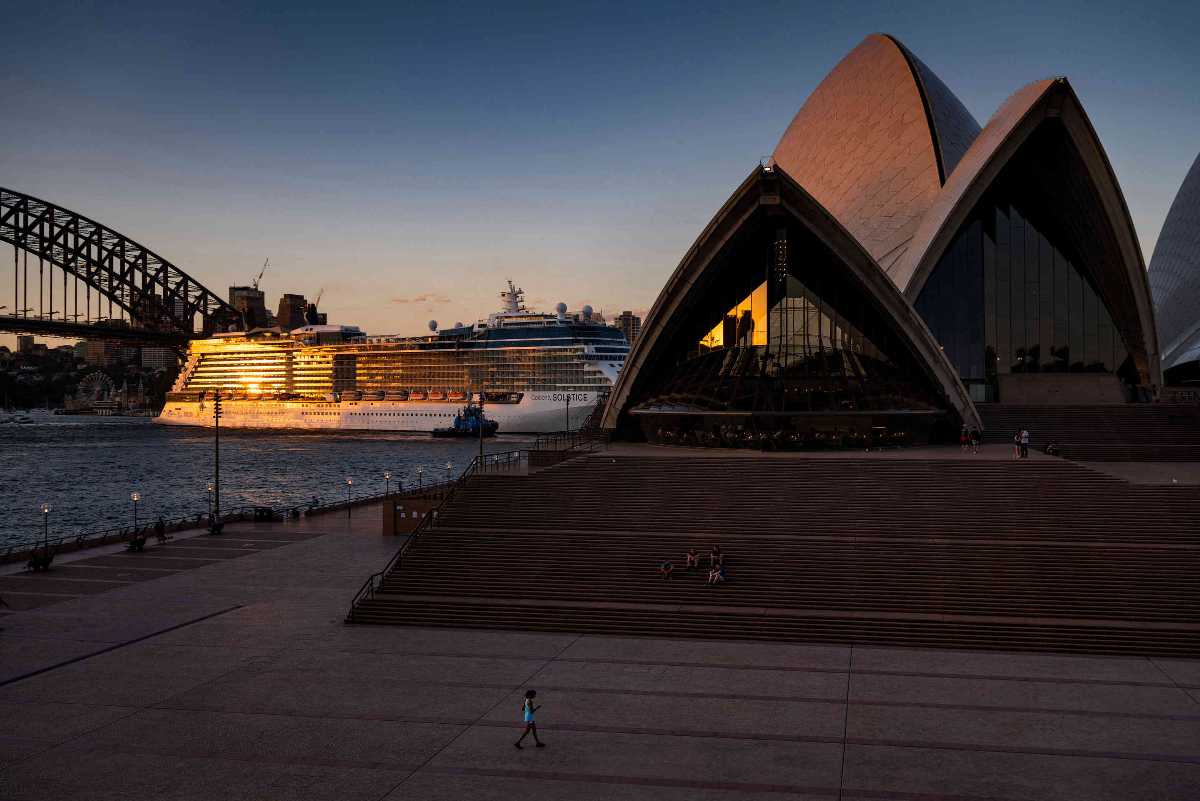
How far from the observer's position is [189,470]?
81.8m

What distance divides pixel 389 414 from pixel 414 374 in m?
5.59

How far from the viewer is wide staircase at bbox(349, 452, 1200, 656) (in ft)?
67.7

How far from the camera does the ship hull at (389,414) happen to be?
10969 cm

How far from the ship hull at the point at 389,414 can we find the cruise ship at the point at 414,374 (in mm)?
129

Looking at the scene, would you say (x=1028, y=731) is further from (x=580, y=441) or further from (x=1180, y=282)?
(x=1180, y=282)

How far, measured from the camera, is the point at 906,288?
137 ft

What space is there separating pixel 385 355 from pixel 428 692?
107720mm

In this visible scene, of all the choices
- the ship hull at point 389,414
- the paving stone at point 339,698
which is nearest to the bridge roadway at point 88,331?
the ship hull at point 389,414

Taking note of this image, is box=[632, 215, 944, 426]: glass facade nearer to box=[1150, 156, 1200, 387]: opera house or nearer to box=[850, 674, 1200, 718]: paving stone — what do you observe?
box=[850, 674, 1200, 718]: paving stone

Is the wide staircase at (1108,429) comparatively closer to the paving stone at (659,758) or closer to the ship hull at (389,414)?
the paving stone at (659,758)

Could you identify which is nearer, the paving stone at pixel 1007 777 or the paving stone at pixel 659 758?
the paving stone at pixel 1007 777

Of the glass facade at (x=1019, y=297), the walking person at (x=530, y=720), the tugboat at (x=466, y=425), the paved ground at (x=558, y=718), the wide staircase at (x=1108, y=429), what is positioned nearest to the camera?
the paved ground at (x=558, y=718)

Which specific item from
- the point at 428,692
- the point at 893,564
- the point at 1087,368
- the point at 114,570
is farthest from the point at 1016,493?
the point at 114,570

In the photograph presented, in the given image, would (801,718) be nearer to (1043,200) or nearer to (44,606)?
(44,606)
